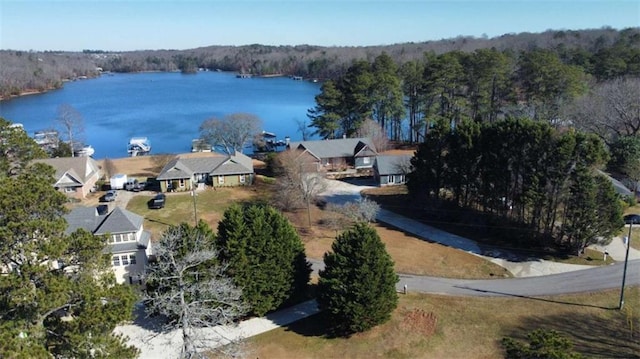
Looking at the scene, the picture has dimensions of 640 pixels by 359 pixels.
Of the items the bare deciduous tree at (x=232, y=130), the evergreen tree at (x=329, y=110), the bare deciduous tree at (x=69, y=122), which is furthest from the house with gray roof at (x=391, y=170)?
the bare deciduous tree at (x=69, y=122)

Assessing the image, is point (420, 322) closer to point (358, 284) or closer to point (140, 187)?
point (358, 284)

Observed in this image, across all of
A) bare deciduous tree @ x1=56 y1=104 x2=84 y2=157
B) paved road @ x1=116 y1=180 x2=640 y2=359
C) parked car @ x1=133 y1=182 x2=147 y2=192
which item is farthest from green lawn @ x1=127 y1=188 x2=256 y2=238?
bare deciduous tree @ x1=56 y1=104 x2=84 y2=157

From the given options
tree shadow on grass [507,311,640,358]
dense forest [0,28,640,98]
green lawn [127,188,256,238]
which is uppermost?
dense forest [0,28,640,98]

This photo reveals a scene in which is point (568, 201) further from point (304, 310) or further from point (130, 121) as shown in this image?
point (130, 121)

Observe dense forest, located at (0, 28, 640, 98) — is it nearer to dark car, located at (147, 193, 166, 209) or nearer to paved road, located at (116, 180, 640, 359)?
paved road, located at (116, 180, 640, 359)

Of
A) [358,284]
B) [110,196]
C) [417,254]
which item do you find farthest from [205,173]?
[358,284]
